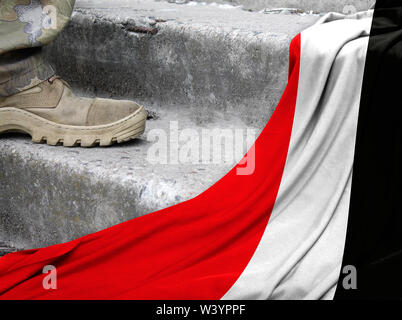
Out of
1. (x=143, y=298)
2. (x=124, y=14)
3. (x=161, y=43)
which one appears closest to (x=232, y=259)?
(x=143, y=298)

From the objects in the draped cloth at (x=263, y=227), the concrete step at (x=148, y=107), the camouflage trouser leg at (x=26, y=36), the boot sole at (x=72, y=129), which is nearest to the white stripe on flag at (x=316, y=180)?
the draped cloth at (x=263, y=227)

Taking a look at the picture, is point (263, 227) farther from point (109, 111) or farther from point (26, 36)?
point (26, 36)

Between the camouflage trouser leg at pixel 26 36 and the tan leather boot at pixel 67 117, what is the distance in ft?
0.10

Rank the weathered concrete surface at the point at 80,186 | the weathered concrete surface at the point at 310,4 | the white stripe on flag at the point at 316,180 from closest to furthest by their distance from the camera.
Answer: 1. the white stripe on flag at the point at 316,180
2. the weathered concrete surface at the point at 80,186
3. the weathered concrete surface at the point at 310,4

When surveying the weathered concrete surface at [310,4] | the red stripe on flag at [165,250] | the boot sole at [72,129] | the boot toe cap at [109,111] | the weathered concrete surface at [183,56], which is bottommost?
the red stripe on flag at [165,250]

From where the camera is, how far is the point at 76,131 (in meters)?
1.27

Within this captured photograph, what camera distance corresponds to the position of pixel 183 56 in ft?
4.81

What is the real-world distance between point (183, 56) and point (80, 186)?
0.50 meters

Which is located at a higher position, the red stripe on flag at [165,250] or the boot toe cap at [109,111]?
the boot toe cap at [109,111]

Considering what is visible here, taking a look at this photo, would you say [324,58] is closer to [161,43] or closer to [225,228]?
[225,228]

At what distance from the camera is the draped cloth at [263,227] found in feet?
3.12

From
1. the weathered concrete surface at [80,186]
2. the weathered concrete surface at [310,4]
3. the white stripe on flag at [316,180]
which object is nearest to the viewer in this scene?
the white stripe on flag at [316,180]

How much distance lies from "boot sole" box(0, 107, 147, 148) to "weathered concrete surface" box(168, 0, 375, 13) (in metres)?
0.88

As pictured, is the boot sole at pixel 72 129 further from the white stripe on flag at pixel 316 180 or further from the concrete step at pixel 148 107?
the white stripe on flag at pixel 316 180
